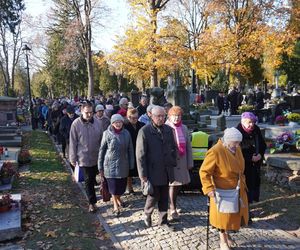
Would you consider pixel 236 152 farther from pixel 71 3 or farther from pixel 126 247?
pixel 71 3

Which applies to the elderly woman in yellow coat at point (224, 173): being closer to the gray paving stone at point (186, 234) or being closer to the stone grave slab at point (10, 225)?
the gray paving stone at point (186, 234)

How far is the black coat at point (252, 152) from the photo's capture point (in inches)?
225

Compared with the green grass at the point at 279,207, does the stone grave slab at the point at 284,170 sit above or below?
above

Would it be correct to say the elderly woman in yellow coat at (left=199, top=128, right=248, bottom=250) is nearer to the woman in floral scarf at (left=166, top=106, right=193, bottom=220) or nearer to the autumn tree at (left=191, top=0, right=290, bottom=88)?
the woman in floral scarf at (left=166, top=106, right=193, bottom=220)

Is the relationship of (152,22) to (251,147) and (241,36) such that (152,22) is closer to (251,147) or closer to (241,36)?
(241,36)

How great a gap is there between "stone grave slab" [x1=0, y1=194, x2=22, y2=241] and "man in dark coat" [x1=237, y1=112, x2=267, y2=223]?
3762 millimetres

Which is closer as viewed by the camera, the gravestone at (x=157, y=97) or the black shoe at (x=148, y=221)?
the black shoe at (x=148, y=221)

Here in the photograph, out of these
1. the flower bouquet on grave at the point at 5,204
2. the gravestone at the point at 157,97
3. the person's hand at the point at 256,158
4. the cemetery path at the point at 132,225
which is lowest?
the cemetery path at the point at 132,225

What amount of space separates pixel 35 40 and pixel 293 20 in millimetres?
27230

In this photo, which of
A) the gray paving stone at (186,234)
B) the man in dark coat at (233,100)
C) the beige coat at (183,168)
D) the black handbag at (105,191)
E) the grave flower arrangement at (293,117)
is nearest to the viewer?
the gray paving stone at (186,234)

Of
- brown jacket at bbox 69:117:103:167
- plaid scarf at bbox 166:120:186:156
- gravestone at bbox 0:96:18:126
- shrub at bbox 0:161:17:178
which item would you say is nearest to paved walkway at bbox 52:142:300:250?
brown jacket at bbox 69:117:103:167

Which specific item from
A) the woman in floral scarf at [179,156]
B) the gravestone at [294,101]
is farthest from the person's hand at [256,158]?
the gravestone at [294,101]

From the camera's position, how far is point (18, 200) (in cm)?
660

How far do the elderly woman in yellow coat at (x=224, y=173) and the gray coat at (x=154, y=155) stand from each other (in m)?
0.97
